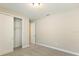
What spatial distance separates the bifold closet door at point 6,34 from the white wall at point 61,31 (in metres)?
1.43

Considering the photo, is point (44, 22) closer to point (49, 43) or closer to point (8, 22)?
point (49, 43)

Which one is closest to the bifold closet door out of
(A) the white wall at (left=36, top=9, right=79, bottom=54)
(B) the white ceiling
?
(B) the white ceiling

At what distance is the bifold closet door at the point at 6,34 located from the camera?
6.71 feet

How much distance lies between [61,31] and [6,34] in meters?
1.89

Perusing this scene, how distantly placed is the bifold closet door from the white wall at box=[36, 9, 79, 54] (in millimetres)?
1433

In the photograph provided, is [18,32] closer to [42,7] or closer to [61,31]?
[42,7]

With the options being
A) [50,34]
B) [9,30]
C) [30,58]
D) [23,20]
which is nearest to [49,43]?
[50,34]

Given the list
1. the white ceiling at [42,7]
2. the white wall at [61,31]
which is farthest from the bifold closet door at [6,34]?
the white wall at [61,31]

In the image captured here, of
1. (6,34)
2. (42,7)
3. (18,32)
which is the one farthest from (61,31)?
(6,34)

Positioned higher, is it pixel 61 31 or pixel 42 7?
pixel 42 7

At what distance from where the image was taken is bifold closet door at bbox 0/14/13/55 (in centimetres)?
205

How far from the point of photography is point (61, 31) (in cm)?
248

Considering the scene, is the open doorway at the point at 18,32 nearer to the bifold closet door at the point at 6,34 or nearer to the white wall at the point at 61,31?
the bifold closet door at the point at 6,34

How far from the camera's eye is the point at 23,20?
2.88m
